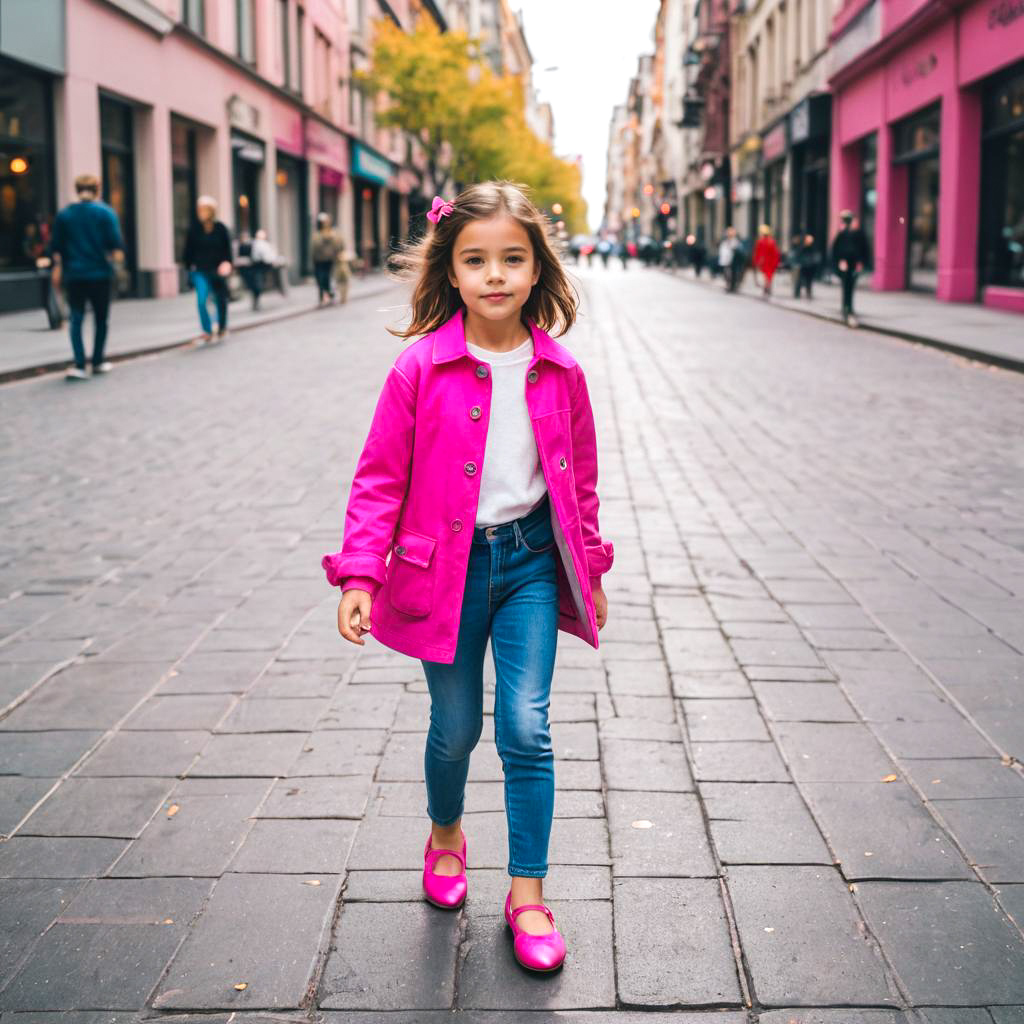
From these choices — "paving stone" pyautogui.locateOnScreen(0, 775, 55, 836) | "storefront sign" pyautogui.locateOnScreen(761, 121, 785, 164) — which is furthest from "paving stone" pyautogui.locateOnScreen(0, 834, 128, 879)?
"storefront sign" pyautogui.locateOnScreen(761, 121, 785, 164)

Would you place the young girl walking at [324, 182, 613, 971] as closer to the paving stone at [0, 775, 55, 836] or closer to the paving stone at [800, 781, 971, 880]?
the paving stone at [800, 781, 971, 880]

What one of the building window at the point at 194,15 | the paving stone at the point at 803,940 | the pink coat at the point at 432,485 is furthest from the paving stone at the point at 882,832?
the building window at the point at 194,15

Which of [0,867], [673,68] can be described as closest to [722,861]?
[0,867]

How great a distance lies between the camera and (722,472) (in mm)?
8461

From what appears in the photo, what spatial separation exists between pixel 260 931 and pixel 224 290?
53.4 feet

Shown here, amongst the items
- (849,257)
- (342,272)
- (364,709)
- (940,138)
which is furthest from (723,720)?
(342,272)

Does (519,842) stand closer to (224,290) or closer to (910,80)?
(224,290)

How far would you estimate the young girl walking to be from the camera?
107 inches

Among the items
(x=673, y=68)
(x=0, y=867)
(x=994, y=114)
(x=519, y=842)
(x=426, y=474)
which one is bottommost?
(x=0, y=867)

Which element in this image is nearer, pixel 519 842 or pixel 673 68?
pixel 519 842

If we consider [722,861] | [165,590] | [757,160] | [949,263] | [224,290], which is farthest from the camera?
[757,160]

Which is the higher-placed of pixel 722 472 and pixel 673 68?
pixel 673 68

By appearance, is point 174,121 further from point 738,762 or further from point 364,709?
point 738,762

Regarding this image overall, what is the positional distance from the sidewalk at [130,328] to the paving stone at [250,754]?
10.0 metres
